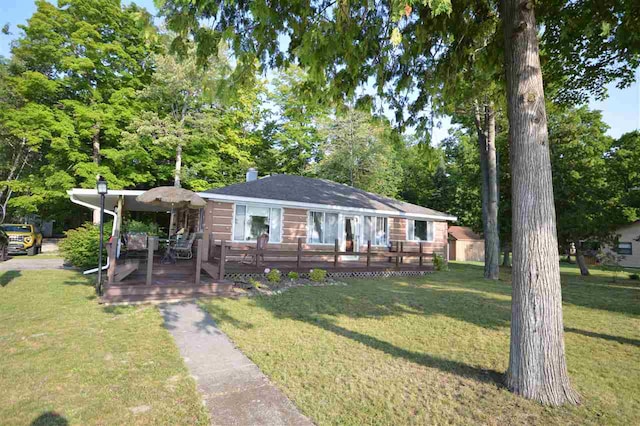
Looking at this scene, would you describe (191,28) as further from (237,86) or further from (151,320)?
(151,320)

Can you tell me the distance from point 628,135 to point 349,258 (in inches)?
779

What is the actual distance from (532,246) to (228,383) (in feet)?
12.3

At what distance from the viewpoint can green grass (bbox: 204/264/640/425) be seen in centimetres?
327

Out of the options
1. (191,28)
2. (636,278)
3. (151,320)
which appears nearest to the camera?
(191,28)

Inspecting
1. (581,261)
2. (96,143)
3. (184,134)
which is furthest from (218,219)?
(581,261)

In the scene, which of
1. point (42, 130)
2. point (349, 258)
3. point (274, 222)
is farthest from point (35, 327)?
point (42, 130)

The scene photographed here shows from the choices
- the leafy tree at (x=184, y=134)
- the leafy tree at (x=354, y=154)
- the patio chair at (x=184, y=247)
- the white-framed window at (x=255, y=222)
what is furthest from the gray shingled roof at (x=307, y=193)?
the leafy tree at (x=354, y=154)

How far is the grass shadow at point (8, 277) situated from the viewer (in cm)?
919

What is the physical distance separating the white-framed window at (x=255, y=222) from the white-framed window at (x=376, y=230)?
4.97 metres

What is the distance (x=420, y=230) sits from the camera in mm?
19234

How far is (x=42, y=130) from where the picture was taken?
61.5 ft

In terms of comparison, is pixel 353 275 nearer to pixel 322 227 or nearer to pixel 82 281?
pixel 322 227

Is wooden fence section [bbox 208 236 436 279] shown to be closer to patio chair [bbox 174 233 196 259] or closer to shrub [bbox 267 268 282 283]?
shrub [bbox 267 268 282 283]

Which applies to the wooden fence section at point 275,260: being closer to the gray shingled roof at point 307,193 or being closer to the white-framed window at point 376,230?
the white-framed window at point 376,230
